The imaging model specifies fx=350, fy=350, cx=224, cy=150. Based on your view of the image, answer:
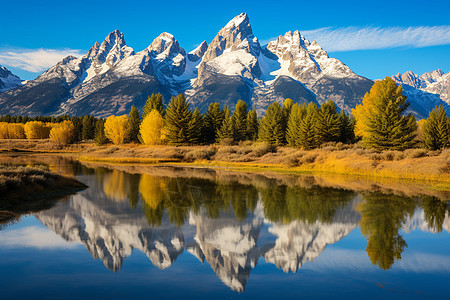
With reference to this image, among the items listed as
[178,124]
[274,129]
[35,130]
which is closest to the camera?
[274,129]

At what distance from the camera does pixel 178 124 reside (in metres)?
83.9

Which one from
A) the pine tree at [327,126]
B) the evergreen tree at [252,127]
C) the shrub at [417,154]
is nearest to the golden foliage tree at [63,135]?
the evergreen tree at [252,127]

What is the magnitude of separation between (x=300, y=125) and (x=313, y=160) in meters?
18.4

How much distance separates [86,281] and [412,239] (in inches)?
562

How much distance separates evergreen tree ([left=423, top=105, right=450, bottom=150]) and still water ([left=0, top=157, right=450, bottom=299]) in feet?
108

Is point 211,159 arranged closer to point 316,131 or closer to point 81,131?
point 316,131

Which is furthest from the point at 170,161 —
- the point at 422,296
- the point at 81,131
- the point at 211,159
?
the point at 81,131

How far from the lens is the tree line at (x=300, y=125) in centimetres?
5191

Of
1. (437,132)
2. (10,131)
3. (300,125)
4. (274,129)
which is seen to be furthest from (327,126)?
(10,131)

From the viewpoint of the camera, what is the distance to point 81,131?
504 feet

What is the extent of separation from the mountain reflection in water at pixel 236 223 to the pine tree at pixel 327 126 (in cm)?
3993

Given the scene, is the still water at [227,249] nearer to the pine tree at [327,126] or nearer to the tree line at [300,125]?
the tree line at [300,125]

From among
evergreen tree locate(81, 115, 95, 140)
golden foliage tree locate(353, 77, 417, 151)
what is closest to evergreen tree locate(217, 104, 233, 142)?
golden foliage tree locate(353, 77, 417, 151)

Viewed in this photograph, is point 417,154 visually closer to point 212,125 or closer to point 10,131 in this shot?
point 212,125
